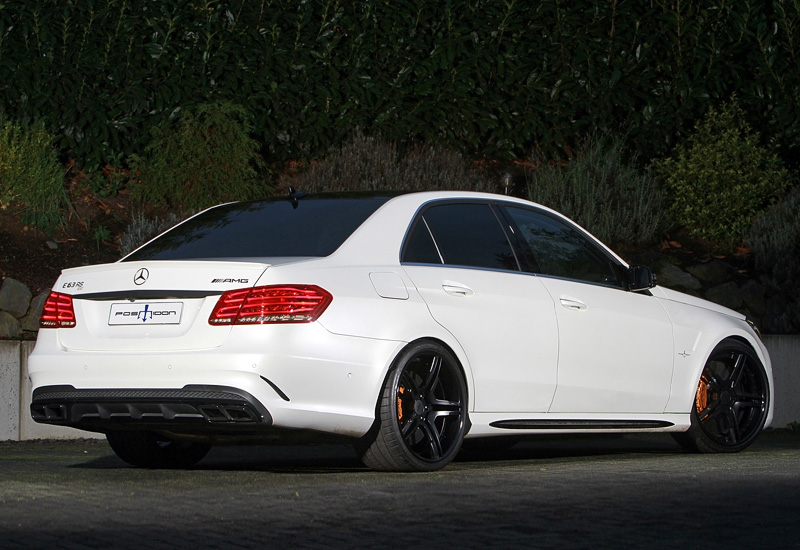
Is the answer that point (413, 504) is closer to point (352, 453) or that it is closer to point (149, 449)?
point (149, 449)

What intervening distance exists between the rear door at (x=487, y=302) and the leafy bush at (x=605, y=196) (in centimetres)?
635

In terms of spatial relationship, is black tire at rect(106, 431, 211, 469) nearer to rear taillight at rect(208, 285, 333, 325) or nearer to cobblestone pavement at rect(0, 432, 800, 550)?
cobblestone pavement at rect(0, 432, 800, 550)

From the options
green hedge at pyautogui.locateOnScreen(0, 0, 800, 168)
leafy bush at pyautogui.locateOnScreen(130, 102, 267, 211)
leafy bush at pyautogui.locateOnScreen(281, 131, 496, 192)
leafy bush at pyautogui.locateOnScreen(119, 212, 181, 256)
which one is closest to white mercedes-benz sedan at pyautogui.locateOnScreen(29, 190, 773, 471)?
leafy bush at pyautogui.locateOnScreen(119, 212, 181, 256)

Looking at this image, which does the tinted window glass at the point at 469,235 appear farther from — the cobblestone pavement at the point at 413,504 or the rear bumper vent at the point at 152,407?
the rear bumper vent at the point at 152,407

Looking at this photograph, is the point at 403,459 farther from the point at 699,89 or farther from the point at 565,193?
the point at 699,89

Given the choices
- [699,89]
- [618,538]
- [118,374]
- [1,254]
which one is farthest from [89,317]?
[699,89]

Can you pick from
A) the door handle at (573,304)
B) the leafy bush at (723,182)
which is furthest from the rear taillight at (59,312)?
the leafy bush at (723,182)

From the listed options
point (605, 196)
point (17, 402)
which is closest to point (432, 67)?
point (605, 196)

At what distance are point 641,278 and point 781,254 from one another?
18.8 feet

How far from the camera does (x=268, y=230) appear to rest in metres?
8.51

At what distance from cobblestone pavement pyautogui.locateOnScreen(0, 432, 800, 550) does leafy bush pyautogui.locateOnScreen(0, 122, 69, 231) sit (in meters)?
5.58

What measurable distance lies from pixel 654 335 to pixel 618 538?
3.79 m

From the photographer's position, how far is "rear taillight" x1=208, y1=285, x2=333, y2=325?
758 centimetres

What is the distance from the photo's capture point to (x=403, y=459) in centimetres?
805
